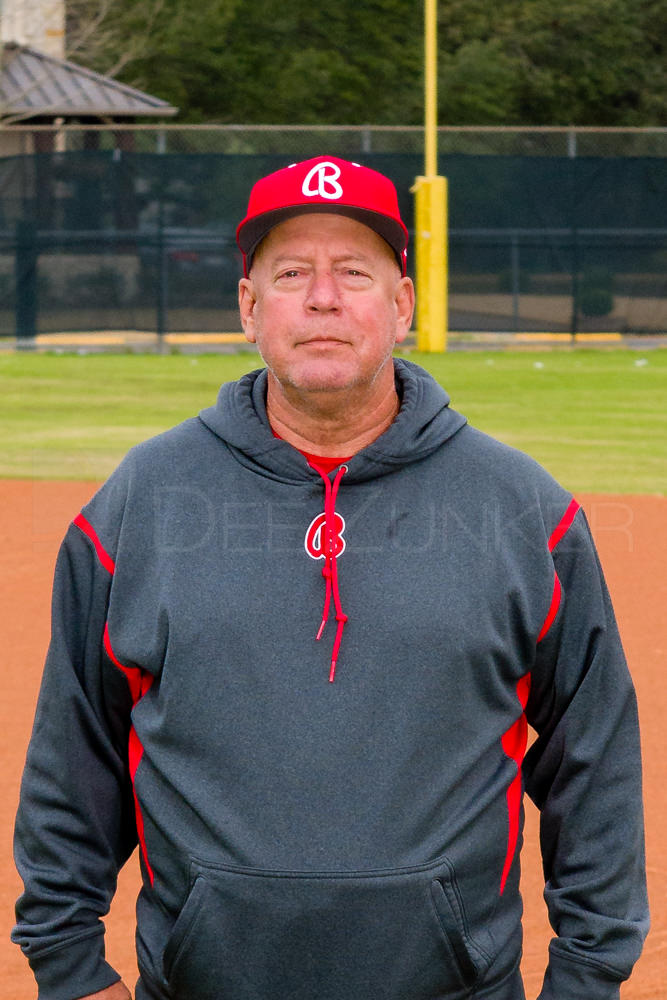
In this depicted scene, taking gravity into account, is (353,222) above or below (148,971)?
above

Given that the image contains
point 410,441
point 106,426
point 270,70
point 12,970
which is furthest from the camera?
point 270,70

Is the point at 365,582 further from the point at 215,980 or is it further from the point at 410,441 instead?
the point at 215,980

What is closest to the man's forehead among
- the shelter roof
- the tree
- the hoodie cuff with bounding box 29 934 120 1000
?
the hoodie cuff with bounding box 29 934 120 1000

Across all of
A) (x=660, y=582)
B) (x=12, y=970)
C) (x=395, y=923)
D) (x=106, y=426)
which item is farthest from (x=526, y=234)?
(x=395, y=923)

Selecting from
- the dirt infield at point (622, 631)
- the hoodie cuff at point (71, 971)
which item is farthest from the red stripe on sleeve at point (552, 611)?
the dirt infield at point (622, 631)

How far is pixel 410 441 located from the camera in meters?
2.42

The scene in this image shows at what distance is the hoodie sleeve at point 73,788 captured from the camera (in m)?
2.44

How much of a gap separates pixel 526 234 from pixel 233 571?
68.3ft

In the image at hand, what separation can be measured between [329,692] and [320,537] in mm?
250

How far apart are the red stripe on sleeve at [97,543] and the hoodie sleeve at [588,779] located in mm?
690

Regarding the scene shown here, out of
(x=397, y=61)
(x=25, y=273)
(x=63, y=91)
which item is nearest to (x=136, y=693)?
(x=25, y=273)

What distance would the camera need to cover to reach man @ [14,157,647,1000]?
2264 millimetres

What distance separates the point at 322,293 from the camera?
243 centimetres

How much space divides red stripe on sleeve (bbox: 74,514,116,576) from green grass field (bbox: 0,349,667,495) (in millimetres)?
8494
